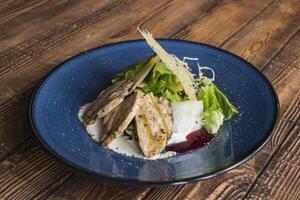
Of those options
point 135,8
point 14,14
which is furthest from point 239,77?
point 14,14

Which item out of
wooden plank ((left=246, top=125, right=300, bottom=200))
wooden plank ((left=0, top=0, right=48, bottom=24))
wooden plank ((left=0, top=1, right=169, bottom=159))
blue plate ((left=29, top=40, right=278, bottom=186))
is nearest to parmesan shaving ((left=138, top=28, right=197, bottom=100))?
blue plate ((left=29, top=40, right=278, bottom=186))

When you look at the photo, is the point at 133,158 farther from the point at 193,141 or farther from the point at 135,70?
the point at 135,70

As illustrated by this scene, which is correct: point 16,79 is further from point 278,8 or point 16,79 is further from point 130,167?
point 278,8

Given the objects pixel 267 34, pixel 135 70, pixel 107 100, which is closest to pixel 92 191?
pixel 107 100

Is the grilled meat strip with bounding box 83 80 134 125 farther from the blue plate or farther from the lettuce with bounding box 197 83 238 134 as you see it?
the lettuce with bounding box 197 83 238 134

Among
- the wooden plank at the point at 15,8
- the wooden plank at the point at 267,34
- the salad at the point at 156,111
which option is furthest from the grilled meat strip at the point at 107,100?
the wooden plank at the point at 15,8
